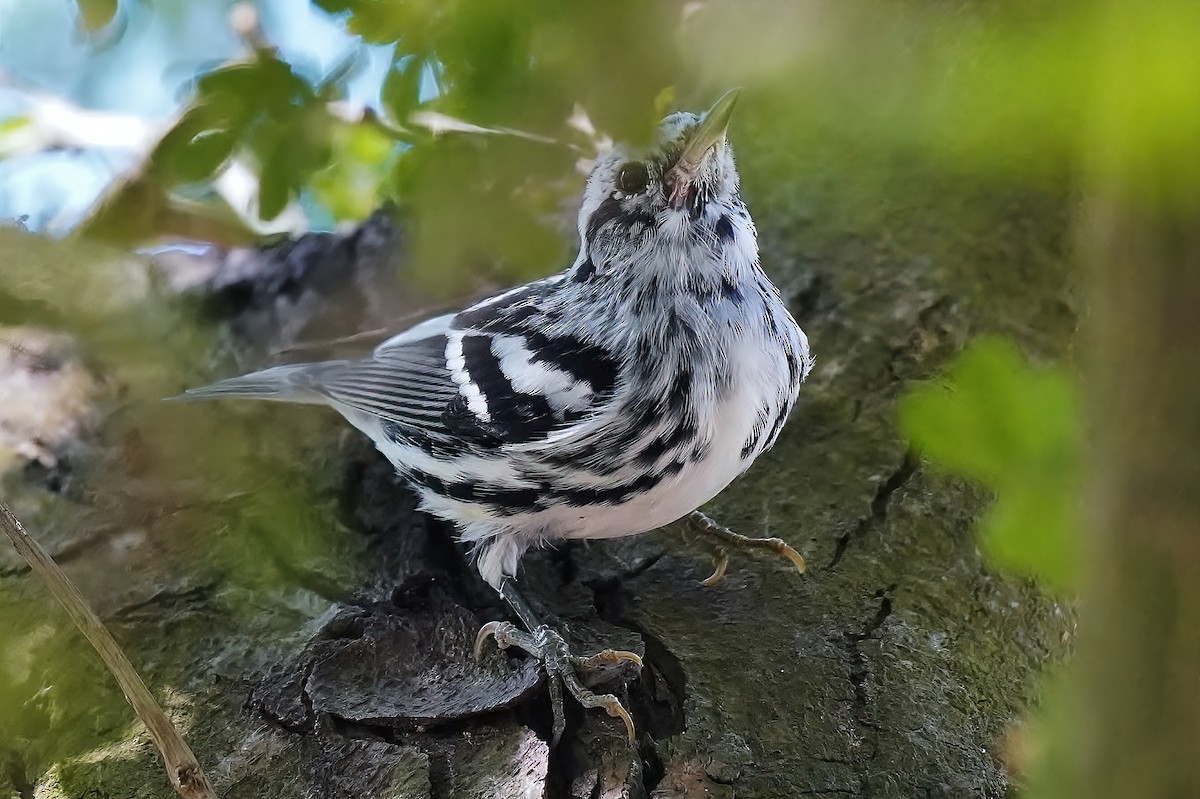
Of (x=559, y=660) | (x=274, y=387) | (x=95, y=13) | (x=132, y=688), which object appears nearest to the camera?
(x=95, y=13)

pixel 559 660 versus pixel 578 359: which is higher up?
pixel 578 359

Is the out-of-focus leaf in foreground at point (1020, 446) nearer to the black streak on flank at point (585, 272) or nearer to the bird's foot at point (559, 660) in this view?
the bird's foot at point (559, 660)

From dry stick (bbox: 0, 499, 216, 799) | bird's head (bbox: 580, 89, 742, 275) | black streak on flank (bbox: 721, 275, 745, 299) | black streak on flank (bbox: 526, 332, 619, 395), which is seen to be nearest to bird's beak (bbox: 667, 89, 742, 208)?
bird's head (bbox: 580, 89, 742, 275)

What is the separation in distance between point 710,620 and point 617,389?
373mm

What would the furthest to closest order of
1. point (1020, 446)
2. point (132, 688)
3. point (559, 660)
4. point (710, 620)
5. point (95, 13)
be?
point (710, 620) → point (559, 660) → point (132, 688) → point (95, 13) → point (1020, 446)

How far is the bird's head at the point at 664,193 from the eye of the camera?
127cm

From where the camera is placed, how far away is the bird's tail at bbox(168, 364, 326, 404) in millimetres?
1705

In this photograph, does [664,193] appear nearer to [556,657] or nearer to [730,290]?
[730,290]

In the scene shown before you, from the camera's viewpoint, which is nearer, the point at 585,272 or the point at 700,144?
the point at 700,144

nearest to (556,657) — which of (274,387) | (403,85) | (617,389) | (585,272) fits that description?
(617,389)

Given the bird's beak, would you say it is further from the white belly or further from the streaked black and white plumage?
the white belly

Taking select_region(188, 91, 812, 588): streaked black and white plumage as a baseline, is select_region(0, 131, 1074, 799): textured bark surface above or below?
below

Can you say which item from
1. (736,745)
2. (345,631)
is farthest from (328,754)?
(736,745)

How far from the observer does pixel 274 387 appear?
1708 mm
